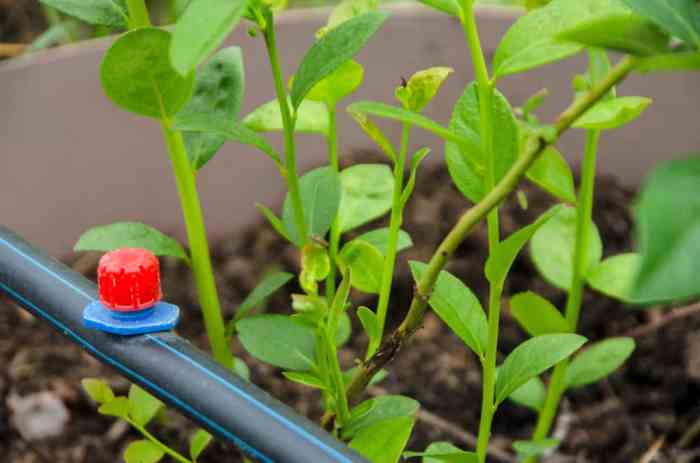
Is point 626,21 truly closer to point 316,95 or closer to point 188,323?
point 316,95

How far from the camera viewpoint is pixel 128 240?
0.65 meters

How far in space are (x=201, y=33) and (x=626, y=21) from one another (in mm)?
155

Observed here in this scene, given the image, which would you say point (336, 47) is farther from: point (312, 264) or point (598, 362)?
point (598, 362)

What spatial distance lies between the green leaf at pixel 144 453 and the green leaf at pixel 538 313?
27 cm

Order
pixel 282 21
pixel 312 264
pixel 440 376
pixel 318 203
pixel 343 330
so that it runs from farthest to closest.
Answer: pixel 282 21
pixel 440 376
pixel 343 330
pixel 318 203
pixel 312 264

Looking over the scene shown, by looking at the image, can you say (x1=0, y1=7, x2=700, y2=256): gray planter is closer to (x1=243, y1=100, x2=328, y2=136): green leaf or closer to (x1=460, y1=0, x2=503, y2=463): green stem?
(x1=243, y1=100, x2=328, y2=136): green leaf

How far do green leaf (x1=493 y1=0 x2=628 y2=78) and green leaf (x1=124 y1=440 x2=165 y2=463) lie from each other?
371 mm

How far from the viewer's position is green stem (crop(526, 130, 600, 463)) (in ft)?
2.15

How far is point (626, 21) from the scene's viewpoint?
34cm

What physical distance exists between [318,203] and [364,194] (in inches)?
3.6

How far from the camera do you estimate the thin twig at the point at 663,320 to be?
104 cm

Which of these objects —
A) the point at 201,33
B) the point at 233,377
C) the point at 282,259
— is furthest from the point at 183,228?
the point at 201,33

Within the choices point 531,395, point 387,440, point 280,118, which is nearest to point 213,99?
point 280,118

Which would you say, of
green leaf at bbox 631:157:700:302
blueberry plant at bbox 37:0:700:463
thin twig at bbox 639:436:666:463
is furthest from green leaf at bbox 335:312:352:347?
green leaf at bbox 631:157:700:302
